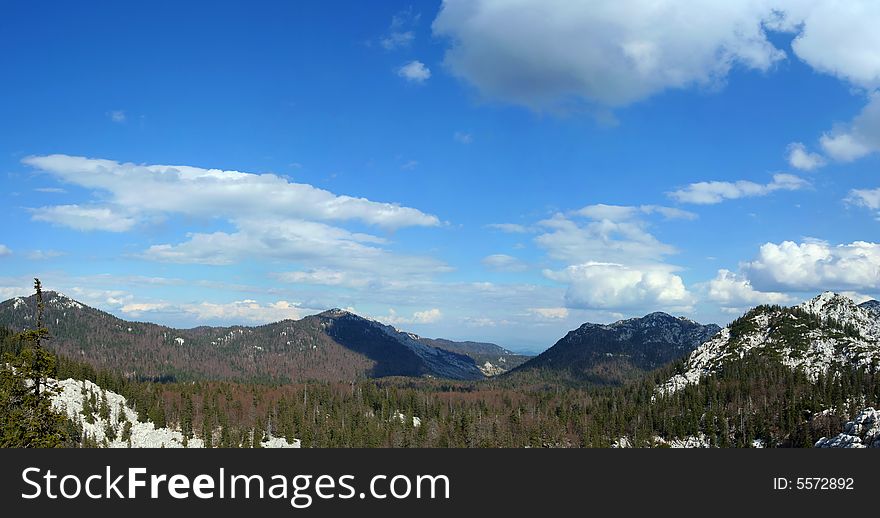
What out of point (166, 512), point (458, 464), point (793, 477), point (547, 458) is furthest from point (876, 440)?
point (166, 512)

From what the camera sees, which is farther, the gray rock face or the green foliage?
the gray rock face

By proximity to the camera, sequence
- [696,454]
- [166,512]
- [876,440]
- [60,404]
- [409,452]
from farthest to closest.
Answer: [60,404]
[876,440]
[696,454]
[409,452]
[166,512]

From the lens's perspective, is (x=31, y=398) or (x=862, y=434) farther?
(x=862, y=434)

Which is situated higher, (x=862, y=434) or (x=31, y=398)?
(x=31, y=398)

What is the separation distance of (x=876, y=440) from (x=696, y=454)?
11496 centimetres

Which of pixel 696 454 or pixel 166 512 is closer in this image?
pixel 166 512

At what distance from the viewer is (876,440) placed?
425 ft

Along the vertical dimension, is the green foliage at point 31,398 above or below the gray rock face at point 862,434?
above

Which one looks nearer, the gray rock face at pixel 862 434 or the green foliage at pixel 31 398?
the green foliage at pixel 31 398

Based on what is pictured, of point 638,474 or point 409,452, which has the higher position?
point 409,452

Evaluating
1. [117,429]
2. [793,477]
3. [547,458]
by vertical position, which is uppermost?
[547,458]

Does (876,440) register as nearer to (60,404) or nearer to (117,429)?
(117,429)

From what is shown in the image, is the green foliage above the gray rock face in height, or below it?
above

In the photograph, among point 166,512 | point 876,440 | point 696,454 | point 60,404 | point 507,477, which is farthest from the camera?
point 60,404
